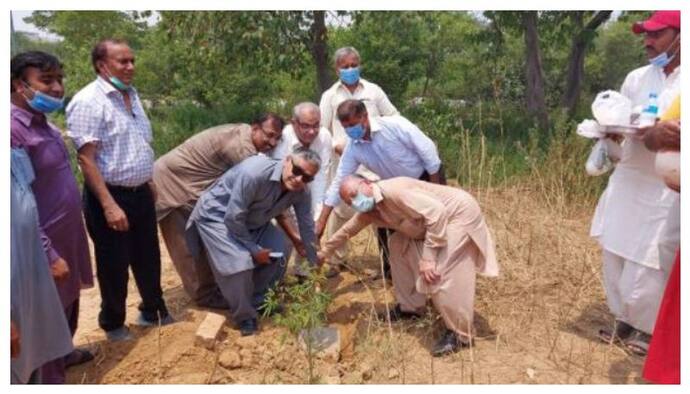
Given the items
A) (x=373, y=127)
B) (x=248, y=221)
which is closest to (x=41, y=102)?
(x=248, y=221)

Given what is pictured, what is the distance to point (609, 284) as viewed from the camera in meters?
3.30

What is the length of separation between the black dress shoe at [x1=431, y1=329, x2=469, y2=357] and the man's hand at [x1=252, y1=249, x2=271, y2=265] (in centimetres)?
106

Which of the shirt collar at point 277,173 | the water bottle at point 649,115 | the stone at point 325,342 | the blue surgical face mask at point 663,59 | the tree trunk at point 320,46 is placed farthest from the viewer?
the tree trunk at point 320,46

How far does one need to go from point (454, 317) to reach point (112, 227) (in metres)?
1.83

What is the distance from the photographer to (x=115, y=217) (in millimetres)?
2947

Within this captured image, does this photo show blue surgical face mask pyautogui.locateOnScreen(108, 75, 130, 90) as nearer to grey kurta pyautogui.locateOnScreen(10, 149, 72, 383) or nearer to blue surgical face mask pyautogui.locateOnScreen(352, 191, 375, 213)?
grey kurta pyautogui.locateOnScreen(10, 149, 72, 383)

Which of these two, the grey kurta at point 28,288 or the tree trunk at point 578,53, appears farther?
the tree trunk at point 578,53

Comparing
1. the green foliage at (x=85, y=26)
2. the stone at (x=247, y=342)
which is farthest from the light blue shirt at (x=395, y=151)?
the green foliage at (x=85, y=26)

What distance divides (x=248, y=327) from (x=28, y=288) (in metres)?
1.41

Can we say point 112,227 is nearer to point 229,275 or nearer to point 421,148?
point 229,275

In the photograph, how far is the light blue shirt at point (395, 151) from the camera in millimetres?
3617

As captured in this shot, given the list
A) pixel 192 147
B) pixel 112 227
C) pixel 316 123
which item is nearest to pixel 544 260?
pixel 316 123

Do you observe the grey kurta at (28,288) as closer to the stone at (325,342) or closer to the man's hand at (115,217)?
the man's hand at (115,217)

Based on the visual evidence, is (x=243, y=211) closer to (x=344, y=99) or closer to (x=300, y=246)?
(x=300, y=246)
